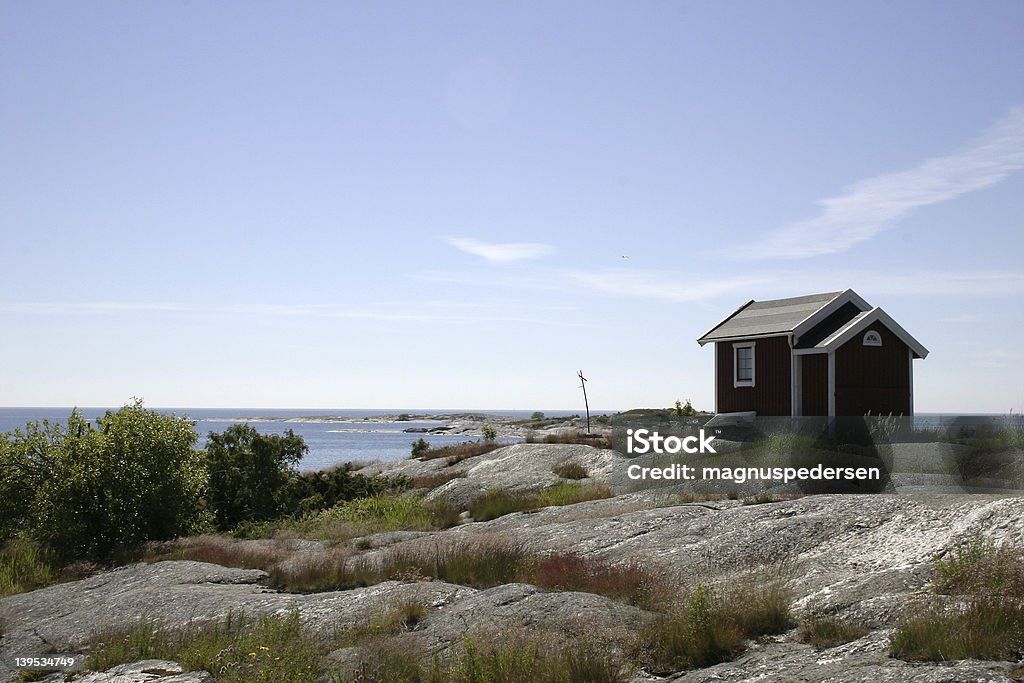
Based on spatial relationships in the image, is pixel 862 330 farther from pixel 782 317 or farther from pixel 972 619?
pixel 972 619

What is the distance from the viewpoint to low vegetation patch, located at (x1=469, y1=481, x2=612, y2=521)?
20.1m

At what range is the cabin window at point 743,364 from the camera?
1142 inches

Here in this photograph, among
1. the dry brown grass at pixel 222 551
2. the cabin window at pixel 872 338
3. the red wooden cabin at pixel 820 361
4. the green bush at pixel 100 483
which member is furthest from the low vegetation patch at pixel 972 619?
the cabin window at pixel 872 338

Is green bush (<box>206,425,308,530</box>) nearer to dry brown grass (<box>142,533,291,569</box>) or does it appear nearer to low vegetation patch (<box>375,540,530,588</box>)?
dry brown grass (<box>142,533,291,569</box>)

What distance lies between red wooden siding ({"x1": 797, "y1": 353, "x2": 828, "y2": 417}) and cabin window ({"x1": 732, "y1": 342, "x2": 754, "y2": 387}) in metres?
2.03

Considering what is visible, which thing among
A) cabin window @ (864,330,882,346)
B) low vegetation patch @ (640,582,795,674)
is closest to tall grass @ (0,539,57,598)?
low vegetation patch @ (640,582,795,674)

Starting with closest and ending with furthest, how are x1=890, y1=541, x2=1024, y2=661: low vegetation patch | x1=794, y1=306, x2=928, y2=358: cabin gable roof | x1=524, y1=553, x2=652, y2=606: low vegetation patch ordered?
x1=890, y1=541, x2=1024, y2=661: low vegetation patch → x1=524, y1=553, x2=652, y2=606: low vegetation patch → x1=794, y1=306, x2=928, y2=358: cabin gable roof

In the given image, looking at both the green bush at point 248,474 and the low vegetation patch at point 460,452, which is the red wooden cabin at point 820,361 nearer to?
the low vegetation patch at point 460,452

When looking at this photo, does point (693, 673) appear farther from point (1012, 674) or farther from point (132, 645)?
point (132, 645)

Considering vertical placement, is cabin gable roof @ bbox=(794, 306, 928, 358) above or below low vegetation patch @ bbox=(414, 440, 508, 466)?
above

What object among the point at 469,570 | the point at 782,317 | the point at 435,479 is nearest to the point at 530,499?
the point at 435,479

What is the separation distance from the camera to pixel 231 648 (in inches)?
333

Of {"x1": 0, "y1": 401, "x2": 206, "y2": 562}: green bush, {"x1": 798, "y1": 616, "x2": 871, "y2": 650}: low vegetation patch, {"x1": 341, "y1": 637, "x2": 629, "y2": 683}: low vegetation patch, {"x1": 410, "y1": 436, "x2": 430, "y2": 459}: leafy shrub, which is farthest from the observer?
{"x1": 410, "y1": 436, "x2": 430, "y2": 459}: leafy shrub

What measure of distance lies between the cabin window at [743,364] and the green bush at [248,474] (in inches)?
589
